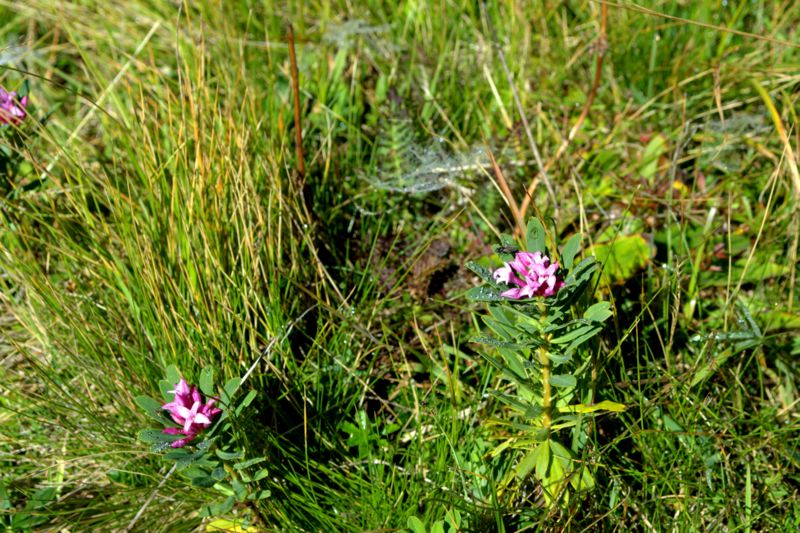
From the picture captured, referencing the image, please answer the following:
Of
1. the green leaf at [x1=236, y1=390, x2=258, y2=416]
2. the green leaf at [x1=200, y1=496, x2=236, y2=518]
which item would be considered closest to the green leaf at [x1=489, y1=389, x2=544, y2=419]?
the green leaf at [x1=236, y1=390, x2=258, y2=416]

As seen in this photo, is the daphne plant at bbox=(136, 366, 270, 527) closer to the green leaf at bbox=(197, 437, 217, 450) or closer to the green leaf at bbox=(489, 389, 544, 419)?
the green leaf at bbox=(197, 437, 217, 450)

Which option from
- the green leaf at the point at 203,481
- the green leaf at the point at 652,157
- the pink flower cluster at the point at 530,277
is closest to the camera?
the pink flower cluster at the point at 530,277

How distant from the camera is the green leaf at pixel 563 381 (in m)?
1.47

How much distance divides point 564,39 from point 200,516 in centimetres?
204

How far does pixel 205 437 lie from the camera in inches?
57.9

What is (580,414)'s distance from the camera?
1.57m

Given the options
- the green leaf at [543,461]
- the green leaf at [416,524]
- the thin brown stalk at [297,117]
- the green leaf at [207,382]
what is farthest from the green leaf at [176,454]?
the thin brown stalk at [297,117]

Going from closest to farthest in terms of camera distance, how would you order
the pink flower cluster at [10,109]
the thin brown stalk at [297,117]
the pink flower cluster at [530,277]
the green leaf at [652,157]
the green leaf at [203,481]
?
the pink flower cluster at [530,277], the green leaf at [203,481], the pink flower cluster at [10,109], the thin brown stalk at [297,117], the green leaf at [652,157]

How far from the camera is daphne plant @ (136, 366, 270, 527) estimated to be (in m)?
1.43

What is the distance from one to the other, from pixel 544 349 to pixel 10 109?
1.54m

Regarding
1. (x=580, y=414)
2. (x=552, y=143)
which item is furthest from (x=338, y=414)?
(x=552, y=143)

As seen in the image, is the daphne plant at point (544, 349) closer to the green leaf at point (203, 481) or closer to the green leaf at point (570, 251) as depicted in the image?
the green leaf at point (570, 251)

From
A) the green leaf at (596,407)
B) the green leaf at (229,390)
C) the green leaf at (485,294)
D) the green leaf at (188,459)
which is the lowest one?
the green leaf at (596,407)

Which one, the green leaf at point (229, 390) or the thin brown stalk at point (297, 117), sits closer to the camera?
the green leaf at point (229, 390)
